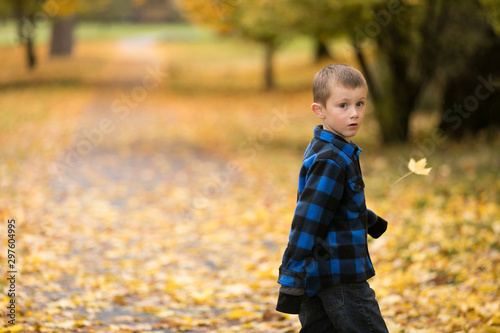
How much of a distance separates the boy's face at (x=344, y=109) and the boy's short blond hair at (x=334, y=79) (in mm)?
→ 19

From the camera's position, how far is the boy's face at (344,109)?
9.03 feet

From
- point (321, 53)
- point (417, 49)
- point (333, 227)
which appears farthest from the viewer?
point (321, 53)

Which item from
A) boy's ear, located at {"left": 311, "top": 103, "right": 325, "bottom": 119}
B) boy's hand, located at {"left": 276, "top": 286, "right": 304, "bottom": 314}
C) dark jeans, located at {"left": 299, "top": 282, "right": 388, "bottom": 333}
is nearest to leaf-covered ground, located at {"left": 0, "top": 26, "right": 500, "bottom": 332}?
dark jeans, located at {"left": 299, "top": 282, "right": 388, "bottom": 333}

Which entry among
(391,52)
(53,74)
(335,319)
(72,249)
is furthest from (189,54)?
(335,319)

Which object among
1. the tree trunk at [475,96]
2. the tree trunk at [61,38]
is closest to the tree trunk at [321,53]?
the tree trunk at [61,38]

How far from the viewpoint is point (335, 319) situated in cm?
282

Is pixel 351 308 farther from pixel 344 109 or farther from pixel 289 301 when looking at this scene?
pixel 344 109

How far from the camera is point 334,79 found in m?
2.76

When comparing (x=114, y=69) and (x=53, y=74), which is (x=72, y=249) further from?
(x=114, y=69)

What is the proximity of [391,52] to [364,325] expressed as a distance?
33.5 feet

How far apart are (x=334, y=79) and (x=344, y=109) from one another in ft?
0.47

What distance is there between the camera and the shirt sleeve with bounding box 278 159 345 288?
2.73 metres

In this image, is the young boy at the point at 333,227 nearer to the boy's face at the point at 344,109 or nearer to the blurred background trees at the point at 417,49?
the boy's face at the point at 344,109

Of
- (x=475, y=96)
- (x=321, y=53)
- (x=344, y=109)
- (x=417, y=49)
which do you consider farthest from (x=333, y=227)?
(x=321, y=53)
